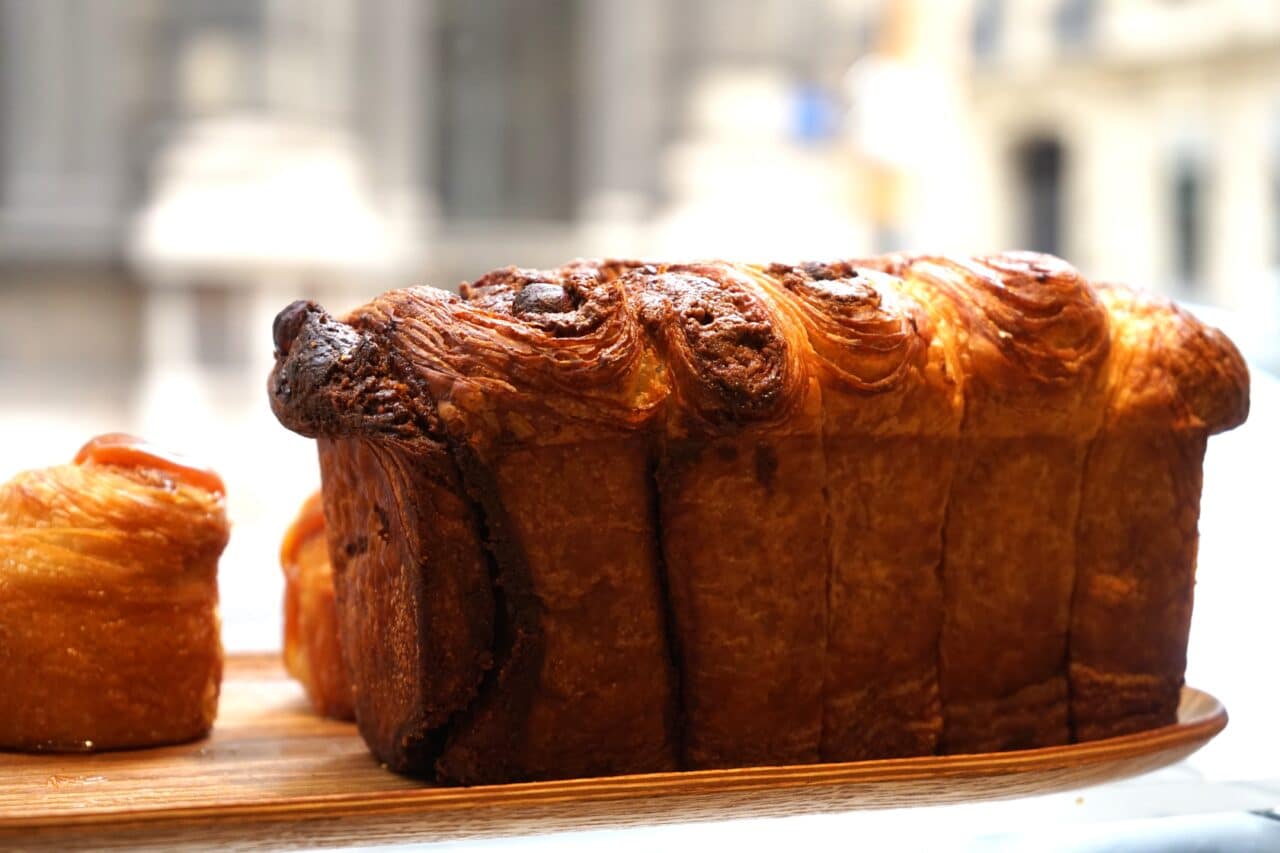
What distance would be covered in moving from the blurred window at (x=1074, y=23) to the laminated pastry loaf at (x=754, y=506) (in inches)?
450

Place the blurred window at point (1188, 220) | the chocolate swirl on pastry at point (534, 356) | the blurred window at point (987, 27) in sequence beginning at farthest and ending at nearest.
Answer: the blurred window at point (987, 27), the blurred window at point (1188, 220), the chocolate swirl on pastry at point (534, 356)

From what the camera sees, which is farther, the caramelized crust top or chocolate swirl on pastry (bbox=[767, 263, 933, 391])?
chocolate swirl on pastry (bbox=[767, 263, 933, 391])

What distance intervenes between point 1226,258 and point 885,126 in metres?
5.50

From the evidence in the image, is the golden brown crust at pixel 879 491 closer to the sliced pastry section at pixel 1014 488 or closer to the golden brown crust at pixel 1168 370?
the sliced pastry section at pixel 1014 488

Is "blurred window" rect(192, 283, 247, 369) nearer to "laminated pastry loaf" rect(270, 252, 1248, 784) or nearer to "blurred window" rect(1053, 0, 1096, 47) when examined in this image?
"laminated pastry loaf" rect(270, 252, 1248, 784)

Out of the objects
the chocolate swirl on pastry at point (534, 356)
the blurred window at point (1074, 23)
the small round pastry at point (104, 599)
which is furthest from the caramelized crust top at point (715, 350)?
the blurred window at point (1074, 23)

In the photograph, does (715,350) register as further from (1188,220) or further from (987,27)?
(987,27)

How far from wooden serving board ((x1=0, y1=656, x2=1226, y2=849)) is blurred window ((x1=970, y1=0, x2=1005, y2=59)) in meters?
12.0

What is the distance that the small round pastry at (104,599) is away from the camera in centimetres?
186

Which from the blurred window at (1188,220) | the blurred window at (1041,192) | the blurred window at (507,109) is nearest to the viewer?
the blurred window at (507,109)

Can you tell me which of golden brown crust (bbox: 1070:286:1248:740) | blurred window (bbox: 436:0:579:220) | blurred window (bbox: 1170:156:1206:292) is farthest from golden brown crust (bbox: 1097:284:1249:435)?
blurred window (bbox: 1170:156:1206:292)

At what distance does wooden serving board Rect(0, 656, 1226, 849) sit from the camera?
4.67 feet

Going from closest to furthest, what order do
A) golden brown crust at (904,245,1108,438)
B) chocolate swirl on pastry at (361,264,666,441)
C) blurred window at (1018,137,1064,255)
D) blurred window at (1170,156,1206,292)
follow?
chocolate swirl on pastry at (361,264,666,441) < golden brown crust at (904,245,1108,438) < blurred window at (1170,156,1206,292) < blurred window at (1018,137,1064,255)

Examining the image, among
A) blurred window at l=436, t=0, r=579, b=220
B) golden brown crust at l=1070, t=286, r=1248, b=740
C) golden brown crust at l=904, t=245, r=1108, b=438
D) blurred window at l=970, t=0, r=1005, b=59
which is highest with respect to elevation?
blurred window at l=970, t=0, r=1005, b=59
